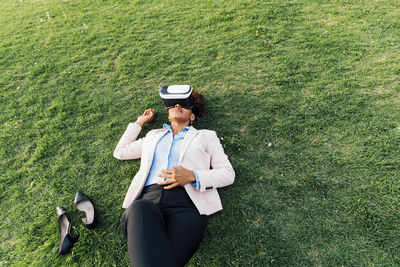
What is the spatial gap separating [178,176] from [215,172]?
604 millimetres

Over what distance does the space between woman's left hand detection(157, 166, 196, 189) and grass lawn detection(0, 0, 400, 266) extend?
0.95m

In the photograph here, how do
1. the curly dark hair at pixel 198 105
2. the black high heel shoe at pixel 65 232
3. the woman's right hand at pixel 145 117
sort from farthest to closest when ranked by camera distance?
the woman's right hand at pixel 145 117
the curly dark hair at pixel 198 105
the black high heel shoe at pixel 65 232

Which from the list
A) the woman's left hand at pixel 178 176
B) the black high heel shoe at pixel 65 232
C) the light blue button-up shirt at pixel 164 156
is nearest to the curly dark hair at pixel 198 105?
the light blue button-up shirt at pixel 164 156

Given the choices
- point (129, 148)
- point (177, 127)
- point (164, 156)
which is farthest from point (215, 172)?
point (129, 148)

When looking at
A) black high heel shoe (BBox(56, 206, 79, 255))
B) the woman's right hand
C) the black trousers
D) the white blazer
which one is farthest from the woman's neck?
black high heel shoe (BBox(56, 206, 79, 255))

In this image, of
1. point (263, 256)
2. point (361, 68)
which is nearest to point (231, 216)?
point (263, 256)

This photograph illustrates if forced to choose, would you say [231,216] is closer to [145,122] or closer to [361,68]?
[145,122]

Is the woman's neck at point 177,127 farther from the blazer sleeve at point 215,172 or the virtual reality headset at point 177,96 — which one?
the blazer sleeve at point 215,172

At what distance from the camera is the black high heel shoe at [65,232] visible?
12.3ft

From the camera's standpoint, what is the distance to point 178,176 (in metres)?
3.51

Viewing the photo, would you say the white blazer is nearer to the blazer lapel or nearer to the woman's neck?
the blazer lapel

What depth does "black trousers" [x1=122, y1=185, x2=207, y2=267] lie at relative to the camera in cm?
279

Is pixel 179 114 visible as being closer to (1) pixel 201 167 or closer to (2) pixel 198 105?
(2) pixel 198 105

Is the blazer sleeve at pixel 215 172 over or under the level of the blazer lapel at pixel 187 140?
under
